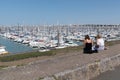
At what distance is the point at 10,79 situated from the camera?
11.5 meters

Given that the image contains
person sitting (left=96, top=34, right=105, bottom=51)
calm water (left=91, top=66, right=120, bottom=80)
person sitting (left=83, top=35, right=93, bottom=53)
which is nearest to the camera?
calm water (left=91, top=66, right=120, bottom=80)

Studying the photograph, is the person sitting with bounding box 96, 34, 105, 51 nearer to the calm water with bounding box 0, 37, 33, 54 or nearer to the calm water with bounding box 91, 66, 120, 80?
the calm water with bounding box 91, 66, 120, 80

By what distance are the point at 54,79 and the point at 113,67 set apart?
664cm

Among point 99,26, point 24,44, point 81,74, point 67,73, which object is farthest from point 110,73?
point 99,26

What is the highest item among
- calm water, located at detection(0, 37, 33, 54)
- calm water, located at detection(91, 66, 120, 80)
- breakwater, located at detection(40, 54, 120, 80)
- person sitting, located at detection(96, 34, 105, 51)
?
person sitting, located at detection(96, 34, 105, 51)

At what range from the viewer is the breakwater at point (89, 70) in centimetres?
1234

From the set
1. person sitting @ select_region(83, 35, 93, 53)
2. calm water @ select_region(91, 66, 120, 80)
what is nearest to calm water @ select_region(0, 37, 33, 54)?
person sitting @ select_region(83, 35, 93, 53)

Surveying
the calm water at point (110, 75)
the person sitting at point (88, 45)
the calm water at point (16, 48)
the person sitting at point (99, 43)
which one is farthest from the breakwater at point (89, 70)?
the calm water at point (16, 48)

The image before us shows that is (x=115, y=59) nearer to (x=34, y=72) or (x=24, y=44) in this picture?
(x=34, y=72)

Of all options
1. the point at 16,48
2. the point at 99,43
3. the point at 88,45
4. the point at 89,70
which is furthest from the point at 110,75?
the point at 16,48

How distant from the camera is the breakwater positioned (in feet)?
40.5

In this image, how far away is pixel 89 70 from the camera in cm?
1469

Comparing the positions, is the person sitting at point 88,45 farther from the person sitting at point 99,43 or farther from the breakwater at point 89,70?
the breakwater at point 89,70

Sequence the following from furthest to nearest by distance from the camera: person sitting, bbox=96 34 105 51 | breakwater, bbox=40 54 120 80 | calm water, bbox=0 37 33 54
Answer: calm water, bbox=0 37 33 54
person sitting, bbox=96 34 105 51
breakwater, bbox=40 54 120 80
